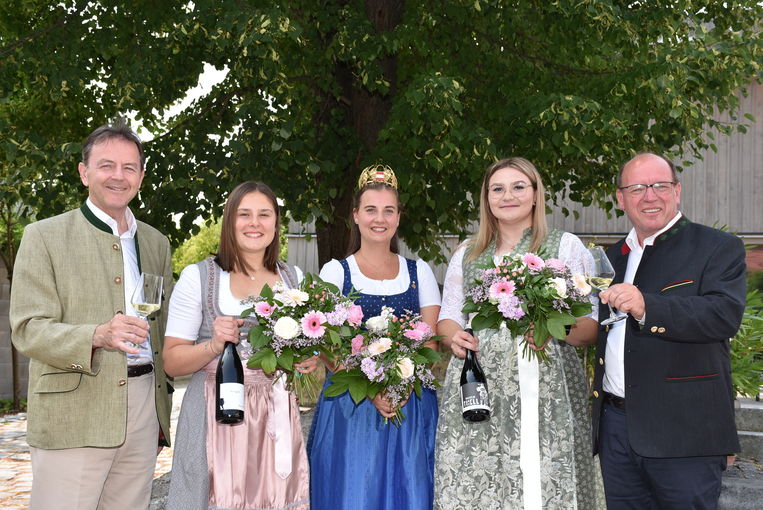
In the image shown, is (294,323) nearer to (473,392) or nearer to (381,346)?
(381,346)

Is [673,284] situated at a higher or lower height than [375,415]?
higher

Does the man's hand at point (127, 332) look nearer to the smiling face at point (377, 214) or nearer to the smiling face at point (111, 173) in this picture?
the smiling face at point (111, 173)

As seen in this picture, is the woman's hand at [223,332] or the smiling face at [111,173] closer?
the woman's hand at [223,332]

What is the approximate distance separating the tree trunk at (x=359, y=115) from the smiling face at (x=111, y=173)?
4221 millimetres

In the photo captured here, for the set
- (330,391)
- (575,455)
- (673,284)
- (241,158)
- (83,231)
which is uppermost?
(241,158)

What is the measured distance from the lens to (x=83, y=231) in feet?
11.1

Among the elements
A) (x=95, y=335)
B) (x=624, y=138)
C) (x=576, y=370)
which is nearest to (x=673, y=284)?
(x=576, y=370)

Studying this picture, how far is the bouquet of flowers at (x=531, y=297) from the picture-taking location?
10.0 ft

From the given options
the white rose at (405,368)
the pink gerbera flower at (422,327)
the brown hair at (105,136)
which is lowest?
the white rose at (405,368)

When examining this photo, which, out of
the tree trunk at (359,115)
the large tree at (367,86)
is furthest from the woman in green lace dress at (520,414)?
the tree trunk at (359,115)

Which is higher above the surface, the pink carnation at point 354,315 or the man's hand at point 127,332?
the pink carnation at point 354,315

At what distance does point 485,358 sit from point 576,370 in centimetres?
48

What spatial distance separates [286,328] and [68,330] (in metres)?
0.95

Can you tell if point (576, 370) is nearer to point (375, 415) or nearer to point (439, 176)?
point (375, 415)
